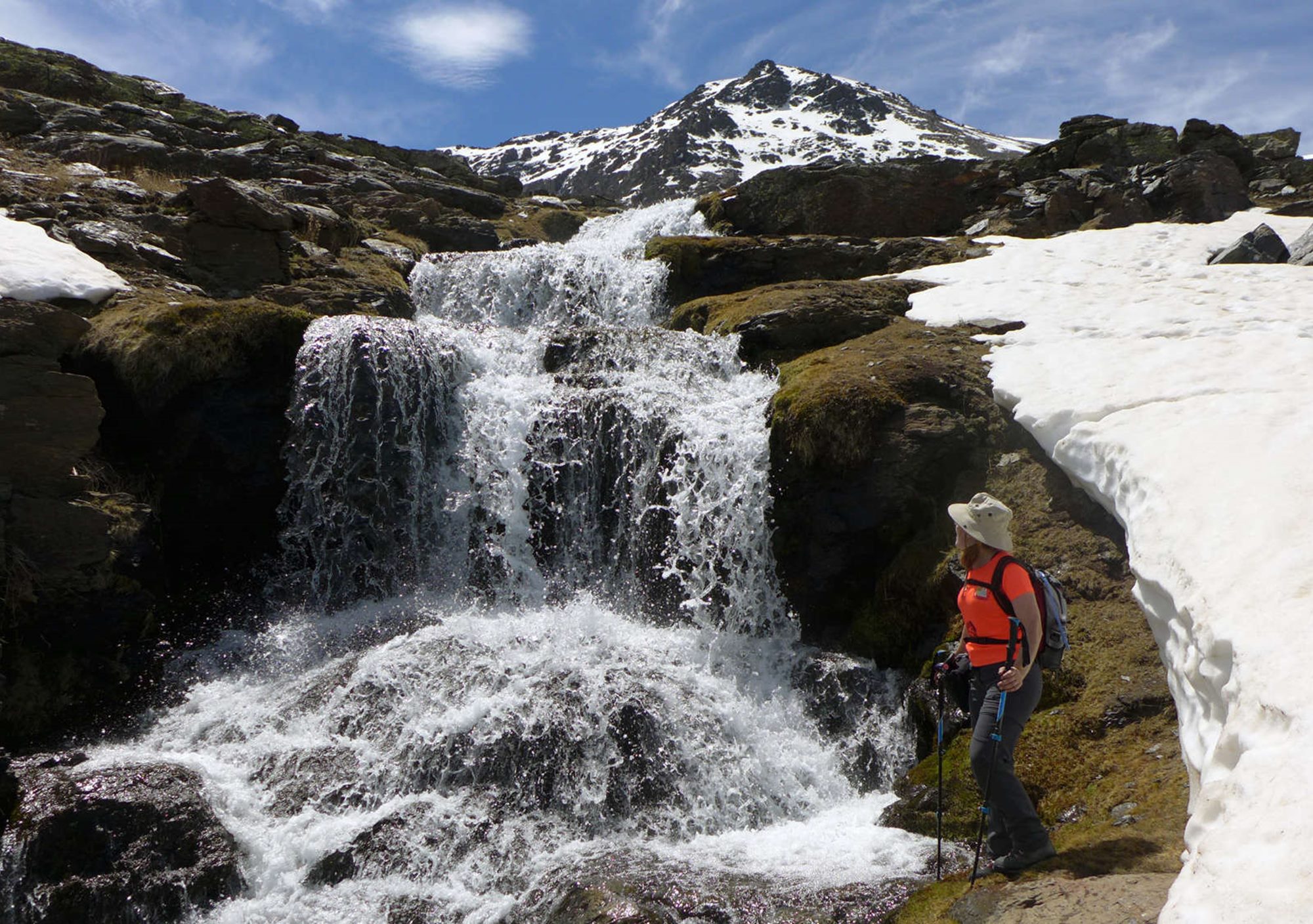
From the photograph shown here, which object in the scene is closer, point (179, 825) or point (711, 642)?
point (179, 825)

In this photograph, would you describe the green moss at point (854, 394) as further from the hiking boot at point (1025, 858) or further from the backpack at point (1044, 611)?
the hiking boot at point (1025, 858)

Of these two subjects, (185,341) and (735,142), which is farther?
(735,142)

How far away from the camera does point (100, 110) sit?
2967 cm

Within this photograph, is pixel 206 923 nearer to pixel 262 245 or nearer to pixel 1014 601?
pixel 1014 601

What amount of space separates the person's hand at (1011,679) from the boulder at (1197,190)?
2178 centimetres

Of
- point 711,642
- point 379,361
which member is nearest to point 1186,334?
point 711,642

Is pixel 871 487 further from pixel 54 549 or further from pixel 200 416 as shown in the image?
pixel 54 549

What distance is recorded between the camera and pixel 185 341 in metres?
12.4

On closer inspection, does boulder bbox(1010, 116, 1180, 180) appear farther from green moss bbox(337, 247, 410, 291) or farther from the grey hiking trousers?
the grey hiking trousers

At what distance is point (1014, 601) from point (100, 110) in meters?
35.7

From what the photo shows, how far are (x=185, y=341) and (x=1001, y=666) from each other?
475 inches

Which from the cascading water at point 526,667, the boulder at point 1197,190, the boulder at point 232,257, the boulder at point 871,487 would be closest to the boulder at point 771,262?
the cascading water at point 526,667

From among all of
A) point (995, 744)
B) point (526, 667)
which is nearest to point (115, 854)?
point (526, 667)

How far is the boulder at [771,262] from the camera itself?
19.3 metres
